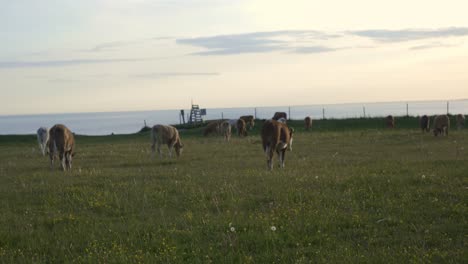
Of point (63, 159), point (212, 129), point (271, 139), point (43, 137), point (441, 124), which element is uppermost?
point (271, 139)

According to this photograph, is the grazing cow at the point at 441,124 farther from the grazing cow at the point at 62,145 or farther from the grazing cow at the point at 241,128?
the grazing cow at the point at 62,145

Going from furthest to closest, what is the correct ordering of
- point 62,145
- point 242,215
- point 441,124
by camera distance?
1. point 441,124
2. point 62,145
3. point 242,215

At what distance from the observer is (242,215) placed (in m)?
10.2

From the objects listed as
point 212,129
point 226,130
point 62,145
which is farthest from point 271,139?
point 212,129

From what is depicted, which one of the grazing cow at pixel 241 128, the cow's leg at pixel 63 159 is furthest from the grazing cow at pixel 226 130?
the cow's leg at pixel 63 159

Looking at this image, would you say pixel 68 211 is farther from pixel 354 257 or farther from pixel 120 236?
pixel 354 257

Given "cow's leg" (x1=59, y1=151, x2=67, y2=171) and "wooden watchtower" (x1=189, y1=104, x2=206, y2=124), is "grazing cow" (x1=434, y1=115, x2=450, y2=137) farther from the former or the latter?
"wooden watchtower" (x1=189, y1=104, x2=206, y2=124)

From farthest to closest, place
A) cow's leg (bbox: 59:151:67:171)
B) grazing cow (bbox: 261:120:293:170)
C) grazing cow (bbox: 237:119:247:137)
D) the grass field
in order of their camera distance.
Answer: grazing cow (bbox: 237:119:247:137) < cow's leg (bbox: 59:151:67:171) < grazing cow (bbox: 261:120:293:170) < the grass field

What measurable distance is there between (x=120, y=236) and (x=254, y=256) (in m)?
2.53

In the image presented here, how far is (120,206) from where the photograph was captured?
37.7 ft

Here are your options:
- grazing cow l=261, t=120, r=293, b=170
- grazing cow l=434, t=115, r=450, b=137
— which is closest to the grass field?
grazing cow l=261, t=120, r=293, b=170

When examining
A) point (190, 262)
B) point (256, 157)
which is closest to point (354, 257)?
point (190, 262)

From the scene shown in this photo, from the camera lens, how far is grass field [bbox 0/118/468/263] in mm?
8047

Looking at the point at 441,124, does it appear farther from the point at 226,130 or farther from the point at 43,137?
the point at 43,137
